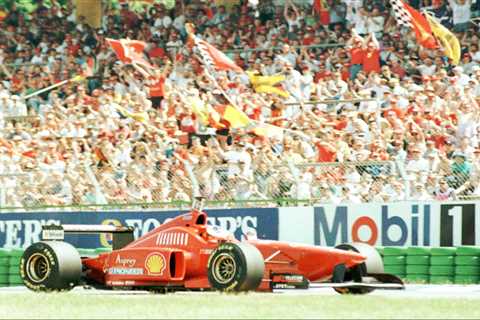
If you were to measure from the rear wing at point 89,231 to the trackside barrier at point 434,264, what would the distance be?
4.52 metres

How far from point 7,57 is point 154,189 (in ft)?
39.7

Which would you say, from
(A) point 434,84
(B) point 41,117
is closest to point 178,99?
(B) point 41,117

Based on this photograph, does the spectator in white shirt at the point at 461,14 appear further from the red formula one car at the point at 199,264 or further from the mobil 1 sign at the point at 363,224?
the red formula one car at the point at 199,264

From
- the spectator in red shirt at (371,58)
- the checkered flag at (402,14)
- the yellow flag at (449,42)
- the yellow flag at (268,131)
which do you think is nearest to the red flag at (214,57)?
the spectator in red shirt at (371,58)

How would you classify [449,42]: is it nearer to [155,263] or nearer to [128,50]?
[128,50]

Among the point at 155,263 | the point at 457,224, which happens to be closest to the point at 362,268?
the point at 155,263

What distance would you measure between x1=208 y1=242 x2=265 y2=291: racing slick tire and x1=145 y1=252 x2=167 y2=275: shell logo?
2.91 ft

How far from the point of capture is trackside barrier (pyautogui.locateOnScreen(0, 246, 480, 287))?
63.8ft

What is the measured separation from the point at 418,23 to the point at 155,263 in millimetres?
10742

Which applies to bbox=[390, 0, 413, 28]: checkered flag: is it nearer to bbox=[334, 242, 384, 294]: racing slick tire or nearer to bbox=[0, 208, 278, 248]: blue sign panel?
bbox=[0, 208, 278, 248]: blue sign panel

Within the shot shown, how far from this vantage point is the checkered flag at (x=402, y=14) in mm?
25500

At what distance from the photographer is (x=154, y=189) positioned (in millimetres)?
22641

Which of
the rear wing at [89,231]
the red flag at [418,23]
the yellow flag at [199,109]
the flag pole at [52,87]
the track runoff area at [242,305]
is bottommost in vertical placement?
the track runoff area at [242,305]

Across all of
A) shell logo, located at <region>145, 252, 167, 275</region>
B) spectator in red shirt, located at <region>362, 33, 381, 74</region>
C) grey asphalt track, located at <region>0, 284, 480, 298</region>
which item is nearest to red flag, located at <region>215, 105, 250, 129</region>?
spectator in red shirt, located at <region>362, 33, 381, 74</region>
